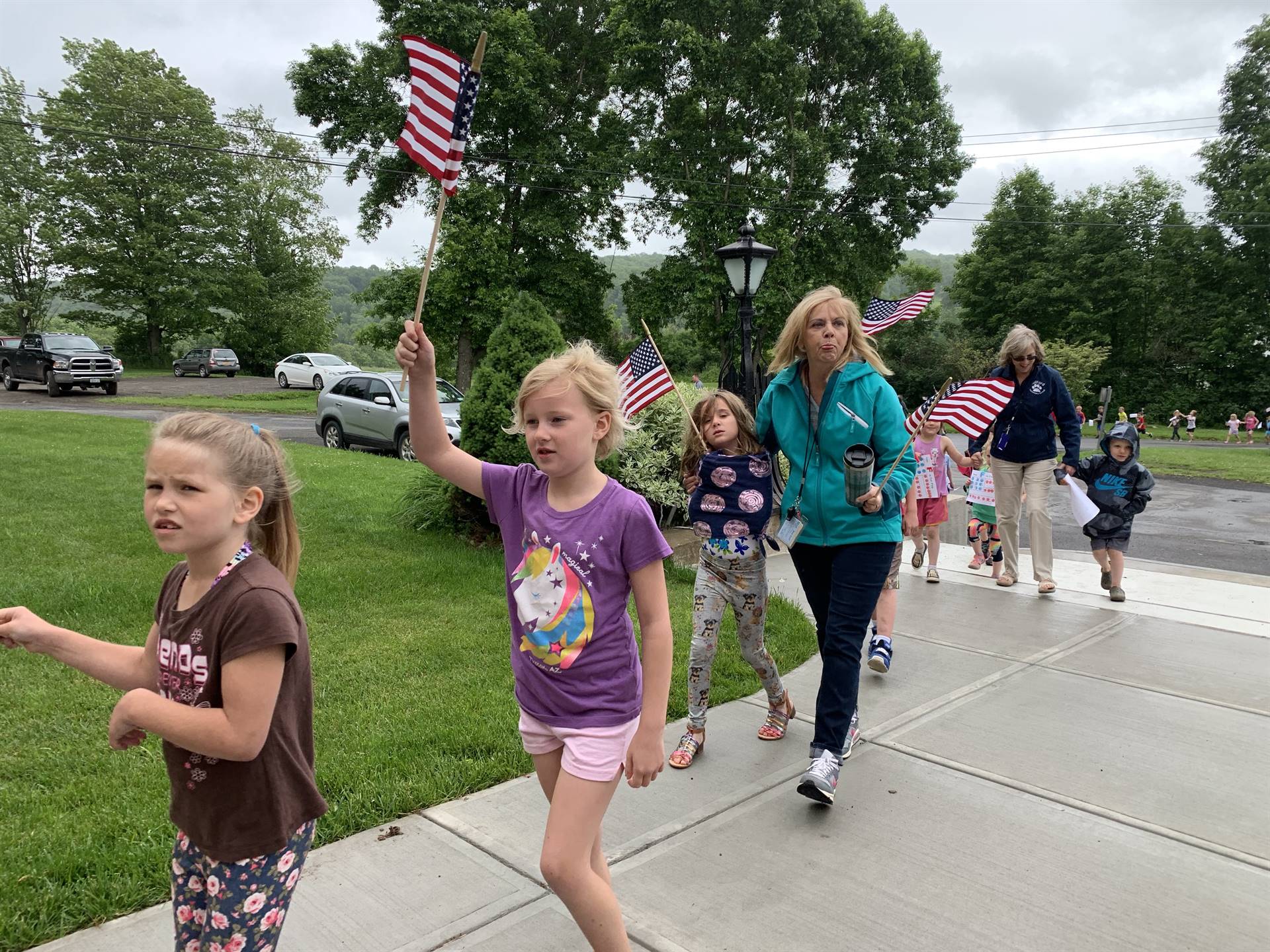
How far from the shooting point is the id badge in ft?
11.4

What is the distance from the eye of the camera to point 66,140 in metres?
40.6

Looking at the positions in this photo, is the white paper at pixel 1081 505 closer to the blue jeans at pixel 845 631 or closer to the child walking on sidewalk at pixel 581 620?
the blue jeans at pixel 845 631

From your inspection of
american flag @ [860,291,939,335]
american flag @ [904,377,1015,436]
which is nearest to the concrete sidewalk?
american flag @ [904,377,1015,436]

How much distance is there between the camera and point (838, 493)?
3367 millimetres

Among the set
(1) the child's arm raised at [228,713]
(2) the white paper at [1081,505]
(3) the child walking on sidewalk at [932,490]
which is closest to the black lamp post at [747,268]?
(3) the child walking on sidewalk at [932,490]

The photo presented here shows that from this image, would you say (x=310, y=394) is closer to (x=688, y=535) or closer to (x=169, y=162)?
(x=169, y=162)

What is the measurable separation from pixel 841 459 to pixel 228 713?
2446 mm

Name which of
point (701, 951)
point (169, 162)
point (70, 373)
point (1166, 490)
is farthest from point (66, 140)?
point (701, 951)

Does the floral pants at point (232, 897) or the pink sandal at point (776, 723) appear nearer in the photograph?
the floral pants at point (232, 897)

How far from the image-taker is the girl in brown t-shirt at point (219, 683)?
5.23 ft

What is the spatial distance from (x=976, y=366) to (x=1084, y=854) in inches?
1605

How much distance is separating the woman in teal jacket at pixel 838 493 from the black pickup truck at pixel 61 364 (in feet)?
96.6

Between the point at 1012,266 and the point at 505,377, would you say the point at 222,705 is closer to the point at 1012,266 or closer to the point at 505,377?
the point at 505,377

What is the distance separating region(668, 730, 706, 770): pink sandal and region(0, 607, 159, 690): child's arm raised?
7.61 ft
